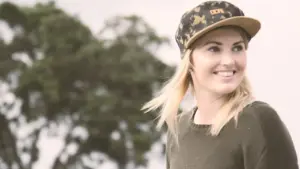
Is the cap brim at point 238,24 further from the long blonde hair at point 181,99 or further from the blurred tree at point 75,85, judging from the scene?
the blurred tree at point 75,85

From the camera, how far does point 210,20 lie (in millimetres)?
1538

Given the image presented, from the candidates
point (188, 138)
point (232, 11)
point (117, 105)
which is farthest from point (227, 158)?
point (117, 105)

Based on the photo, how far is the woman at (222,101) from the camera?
1.46 meters

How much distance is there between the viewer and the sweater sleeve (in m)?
1.45

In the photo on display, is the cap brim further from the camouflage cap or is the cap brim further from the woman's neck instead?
the woman's neck

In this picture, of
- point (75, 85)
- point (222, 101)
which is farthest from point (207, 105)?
point (75, 85)

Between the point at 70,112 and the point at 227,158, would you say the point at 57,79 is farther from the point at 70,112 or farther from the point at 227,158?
the point at 227,158

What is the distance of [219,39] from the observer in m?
1.54

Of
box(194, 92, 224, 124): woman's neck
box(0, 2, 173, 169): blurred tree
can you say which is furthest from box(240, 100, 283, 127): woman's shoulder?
box(0, 2, 173, 169): blurred tree

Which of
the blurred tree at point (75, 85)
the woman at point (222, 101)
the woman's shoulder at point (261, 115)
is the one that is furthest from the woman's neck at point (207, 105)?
the blurred tree at point (75, 85)

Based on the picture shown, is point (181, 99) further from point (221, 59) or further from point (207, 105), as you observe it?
point (221, 59)

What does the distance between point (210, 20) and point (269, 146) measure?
308 mm

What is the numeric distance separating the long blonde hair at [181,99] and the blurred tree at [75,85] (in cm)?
1053

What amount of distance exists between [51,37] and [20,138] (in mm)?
1954
